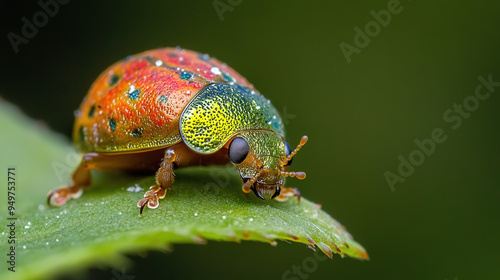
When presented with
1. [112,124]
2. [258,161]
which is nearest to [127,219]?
[258,161]

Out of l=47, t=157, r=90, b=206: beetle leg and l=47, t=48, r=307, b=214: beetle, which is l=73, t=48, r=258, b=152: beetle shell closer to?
l=47, t=48, r=307, b=214: beetle

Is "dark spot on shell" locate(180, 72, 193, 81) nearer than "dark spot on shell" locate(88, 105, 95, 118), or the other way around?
"dark spot on shell" locate(180, 72, 193, 81)

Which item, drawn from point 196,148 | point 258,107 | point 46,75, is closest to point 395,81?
point 258,107

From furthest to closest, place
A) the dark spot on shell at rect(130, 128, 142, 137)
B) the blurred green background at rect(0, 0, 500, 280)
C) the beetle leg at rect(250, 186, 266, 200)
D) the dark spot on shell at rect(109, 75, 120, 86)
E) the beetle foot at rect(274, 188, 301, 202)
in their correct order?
the blurred green background at rect(0, 0, 500, 280) → the dark spot on shell at rect(109, 75, 120, 86) → the beetle foot at rect(274, 188, 301, 202) → the dark spot on shell at rect(130, 128, 142, 137) → the beetle leg at rect(250, 186, 266, 200)

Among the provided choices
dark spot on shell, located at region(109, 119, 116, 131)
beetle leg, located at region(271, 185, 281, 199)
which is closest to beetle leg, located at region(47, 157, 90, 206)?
dark spot on shell, located at region(109, 119, 116, 131)

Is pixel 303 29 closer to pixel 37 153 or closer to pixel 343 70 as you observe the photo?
pixel 343 70

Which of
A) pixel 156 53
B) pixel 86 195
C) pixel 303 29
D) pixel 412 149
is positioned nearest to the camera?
pixel 86 195

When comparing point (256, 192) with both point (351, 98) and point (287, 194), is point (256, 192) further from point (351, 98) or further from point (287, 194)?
point (351, 98)

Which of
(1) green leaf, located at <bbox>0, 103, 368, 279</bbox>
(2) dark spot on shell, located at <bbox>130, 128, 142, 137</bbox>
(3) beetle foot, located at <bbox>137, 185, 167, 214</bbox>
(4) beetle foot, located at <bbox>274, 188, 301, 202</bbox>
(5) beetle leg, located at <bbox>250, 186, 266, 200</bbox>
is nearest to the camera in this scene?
(1) green leaf, located at <bbox>0, 103, 368, 279</bbox>
